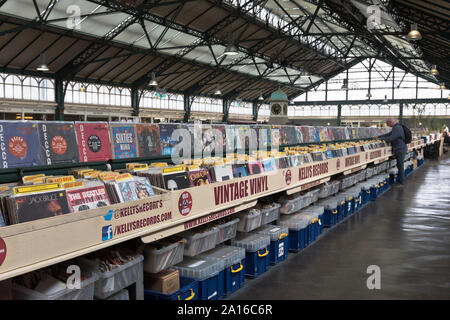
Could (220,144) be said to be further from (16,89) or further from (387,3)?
(16,89)

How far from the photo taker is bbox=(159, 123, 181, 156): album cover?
4.67 m

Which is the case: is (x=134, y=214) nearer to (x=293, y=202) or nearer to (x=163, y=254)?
(x=163, y=254)

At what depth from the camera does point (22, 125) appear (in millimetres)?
3281

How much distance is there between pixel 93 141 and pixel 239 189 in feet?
5.04

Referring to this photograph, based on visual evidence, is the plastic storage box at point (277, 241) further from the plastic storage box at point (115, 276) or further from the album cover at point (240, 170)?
the plastic storage box at point (115, 276)

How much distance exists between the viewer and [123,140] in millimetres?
4184

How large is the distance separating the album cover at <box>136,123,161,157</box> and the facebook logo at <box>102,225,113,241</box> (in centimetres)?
167

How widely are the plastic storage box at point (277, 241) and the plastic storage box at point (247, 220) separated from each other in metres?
0.32

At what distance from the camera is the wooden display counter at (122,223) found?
7.32ft

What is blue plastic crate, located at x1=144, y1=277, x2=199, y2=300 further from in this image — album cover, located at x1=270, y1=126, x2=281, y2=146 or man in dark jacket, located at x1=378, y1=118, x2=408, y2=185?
man in dark jacket, located at x1=378, y1=118, x2=408, y2=185

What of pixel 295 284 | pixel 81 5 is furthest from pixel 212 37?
pixel 295 284

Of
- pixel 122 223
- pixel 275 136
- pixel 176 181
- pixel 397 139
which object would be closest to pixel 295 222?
pixel 275 136

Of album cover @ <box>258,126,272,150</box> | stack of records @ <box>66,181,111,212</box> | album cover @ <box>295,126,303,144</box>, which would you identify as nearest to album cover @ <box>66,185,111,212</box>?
stack of records @ <box>66,181,111,212</box>
